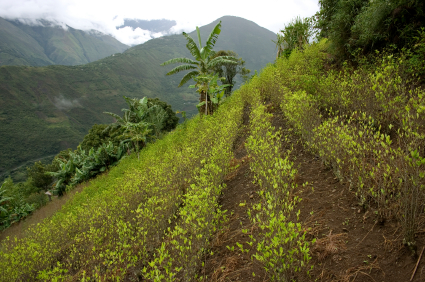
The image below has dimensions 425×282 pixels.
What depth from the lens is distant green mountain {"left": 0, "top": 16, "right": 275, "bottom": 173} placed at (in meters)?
77.7

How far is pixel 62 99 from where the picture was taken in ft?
364

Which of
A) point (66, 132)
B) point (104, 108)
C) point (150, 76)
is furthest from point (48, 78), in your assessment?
point (150, 76)

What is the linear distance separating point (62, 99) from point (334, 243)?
452ft

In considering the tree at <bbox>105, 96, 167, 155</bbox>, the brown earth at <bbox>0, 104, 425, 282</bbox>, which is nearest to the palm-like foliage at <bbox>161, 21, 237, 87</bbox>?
the tree at <bbox>105, 96, 167, 155</bbox>

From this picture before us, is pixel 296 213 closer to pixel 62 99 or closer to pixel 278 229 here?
pixel 278 229

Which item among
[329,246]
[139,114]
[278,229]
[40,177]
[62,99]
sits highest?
[62,99]

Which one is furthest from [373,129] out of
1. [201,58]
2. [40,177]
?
[40,177]

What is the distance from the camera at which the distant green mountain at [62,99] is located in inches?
3059

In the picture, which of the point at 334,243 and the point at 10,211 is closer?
the point at 334,243

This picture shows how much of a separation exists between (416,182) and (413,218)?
1.14ft

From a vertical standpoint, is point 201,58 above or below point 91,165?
above

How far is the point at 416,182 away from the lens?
190 cm

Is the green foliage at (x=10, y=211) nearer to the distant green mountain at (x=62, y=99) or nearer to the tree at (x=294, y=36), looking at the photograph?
the tree at (x=294, y=36)

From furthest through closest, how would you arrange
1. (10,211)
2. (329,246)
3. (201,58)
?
1. (10,211)
2. (201,58)
3. (329,246)
